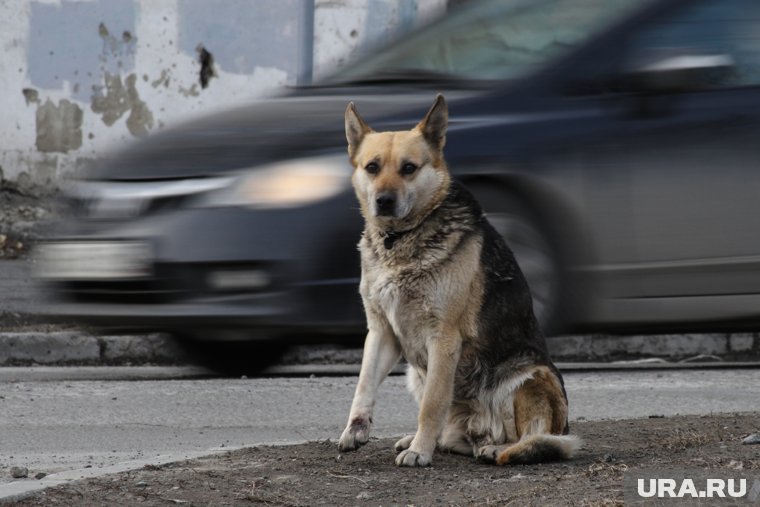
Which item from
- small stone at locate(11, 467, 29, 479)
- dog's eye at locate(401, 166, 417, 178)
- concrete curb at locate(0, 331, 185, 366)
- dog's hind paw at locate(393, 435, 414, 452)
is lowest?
concrete curb at locate(0, 331, 185, 366)

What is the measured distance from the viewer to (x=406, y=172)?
535cm

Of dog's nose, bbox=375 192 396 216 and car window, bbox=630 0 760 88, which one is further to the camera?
car window, bbox=630 0 760 88

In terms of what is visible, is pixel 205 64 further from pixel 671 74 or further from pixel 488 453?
pixel 488 453

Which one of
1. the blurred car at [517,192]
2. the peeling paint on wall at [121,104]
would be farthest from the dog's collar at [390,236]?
the peeling paint on wall at [121,104]

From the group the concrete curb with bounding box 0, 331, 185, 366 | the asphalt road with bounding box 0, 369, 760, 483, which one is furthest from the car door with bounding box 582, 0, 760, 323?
the concrete curb with bounding box 0, 331, 185, 366

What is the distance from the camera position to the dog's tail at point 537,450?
4.97m

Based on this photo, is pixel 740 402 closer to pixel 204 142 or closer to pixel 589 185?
pixel 589 185

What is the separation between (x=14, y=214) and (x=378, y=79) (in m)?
7.59

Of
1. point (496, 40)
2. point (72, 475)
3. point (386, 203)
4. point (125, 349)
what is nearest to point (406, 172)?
point (386, 203)

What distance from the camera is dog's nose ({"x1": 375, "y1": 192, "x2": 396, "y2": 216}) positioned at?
5.27m

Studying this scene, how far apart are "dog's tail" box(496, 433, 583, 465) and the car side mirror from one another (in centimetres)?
283

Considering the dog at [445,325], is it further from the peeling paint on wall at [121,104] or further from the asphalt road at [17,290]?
the peeling paint on wall at [121,104]

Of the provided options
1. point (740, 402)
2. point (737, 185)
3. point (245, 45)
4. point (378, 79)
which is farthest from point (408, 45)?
point (245, 45)

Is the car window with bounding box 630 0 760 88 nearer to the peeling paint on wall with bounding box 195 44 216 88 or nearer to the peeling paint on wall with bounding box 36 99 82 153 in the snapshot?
the peeling paint on wall with bounding box 195 44 216 88
